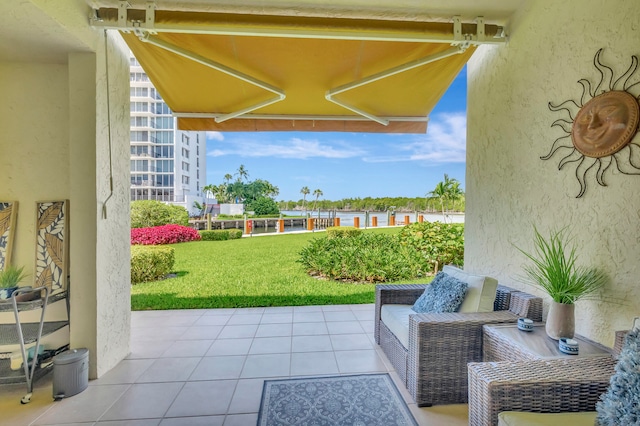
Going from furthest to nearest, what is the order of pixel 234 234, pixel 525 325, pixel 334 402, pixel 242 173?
pixel 242 173, pixel 234 234, pixel 334 402, pixel 525 325

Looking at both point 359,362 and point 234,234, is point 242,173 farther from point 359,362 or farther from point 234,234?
point 359,362

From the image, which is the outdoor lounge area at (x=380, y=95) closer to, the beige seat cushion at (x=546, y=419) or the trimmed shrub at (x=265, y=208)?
the beige seat cushion at (x=546, y=419)

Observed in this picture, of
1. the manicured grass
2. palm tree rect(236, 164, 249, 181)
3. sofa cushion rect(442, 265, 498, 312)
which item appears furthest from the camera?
palm tree rect(236, 164, 249, 181)

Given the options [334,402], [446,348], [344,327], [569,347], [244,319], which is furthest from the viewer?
[244,319]

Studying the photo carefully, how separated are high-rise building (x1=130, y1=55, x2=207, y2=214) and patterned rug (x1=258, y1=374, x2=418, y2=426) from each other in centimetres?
3941

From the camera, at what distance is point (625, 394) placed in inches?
50.0

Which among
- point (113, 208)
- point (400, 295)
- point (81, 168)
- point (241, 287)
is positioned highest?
point (81, 168)

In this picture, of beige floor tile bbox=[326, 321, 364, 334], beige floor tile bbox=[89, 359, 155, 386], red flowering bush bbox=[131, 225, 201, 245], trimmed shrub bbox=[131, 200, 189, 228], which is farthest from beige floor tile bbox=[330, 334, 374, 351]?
trimmed shrub bbox=[131, 200, 189, 228]

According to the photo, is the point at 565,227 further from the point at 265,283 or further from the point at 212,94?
the point at 265,283

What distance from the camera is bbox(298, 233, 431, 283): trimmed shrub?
Answer: 265 inches

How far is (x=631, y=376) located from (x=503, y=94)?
268 centimetres

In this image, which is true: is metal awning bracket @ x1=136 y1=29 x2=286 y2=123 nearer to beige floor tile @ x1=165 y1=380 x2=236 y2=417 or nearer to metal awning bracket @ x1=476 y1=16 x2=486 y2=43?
metal awning bracket @ x1=476 y1=16 x2=486 y2=43

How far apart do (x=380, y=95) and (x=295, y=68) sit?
1.19m

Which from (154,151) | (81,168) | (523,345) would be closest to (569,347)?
(523,345)
